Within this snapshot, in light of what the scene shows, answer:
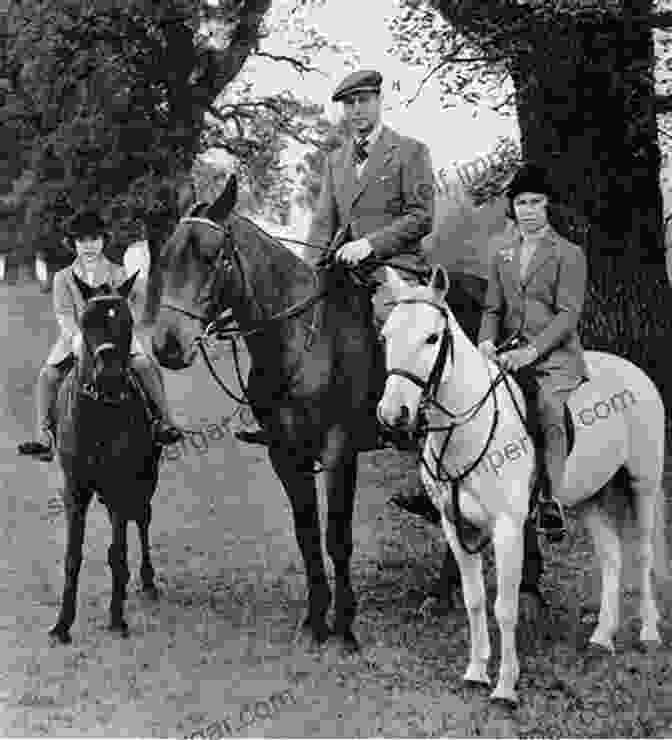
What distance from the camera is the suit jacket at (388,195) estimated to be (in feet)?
24.2

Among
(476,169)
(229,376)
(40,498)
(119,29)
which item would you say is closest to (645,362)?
(476,169)

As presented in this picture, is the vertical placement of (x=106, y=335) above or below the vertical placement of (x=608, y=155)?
below

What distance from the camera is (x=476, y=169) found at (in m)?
11.9

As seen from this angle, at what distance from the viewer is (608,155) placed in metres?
11.0

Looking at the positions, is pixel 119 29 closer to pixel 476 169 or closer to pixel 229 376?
pixel 229 376

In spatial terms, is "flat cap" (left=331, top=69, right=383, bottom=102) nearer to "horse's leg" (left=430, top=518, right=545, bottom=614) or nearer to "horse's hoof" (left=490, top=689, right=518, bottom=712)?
"horse's leg" (left=430, top=518, right=545, bottom=614)

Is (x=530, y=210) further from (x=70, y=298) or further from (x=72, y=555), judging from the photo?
(x=72, y=555)

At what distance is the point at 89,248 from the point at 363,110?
2.43 m

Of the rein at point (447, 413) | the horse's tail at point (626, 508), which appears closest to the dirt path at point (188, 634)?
the rein at point (447, 413)

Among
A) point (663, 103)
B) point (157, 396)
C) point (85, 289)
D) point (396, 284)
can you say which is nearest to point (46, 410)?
point (157, 396)

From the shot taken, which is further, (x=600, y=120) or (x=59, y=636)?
(x=600, y=120)

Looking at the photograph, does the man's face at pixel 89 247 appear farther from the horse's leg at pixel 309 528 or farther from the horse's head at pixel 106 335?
the horse's leg at pixel 309 528

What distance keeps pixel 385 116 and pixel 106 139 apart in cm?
1106

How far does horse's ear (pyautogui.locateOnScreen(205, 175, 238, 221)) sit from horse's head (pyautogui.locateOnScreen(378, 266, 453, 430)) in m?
1.30
